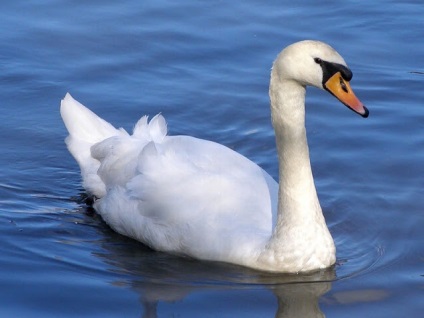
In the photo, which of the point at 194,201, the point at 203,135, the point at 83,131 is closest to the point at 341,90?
the point at 194,201

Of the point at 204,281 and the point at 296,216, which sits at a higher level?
the point at 296,216

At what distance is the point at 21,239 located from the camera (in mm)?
8008

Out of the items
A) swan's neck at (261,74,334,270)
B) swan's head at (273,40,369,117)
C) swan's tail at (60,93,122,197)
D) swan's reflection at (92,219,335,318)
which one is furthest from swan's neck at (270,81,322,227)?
swan's tail at (60,93,122,197)

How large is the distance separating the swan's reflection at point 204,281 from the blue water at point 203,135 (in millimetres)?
13

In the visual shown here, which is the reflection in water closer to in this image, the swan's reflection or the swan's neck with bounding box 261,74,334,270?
the swan's reflection

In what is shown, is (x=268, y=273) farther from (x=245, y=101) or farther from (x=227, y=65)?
(x=227, y=65)

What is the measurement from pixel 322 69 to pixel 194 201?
1345 mm

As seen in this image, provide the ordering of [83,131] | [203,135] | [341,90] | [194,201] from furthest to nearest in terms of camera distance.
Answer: [203,135] < [83,131] < [194,201] < [341,90]

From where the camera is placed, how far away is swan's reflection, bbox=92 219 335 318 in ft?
23.5

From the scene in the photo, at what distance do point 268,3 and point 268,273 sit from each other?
535 centimetres

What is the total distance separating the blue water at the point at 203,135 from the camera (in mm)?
7238

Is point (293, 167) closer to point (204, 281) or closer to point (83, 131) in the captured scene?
point (204, 281)

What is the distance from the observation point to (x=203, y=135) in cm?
989

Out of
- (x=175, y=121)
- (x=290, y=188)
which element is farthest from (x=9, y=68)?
(x=290, y=188)
